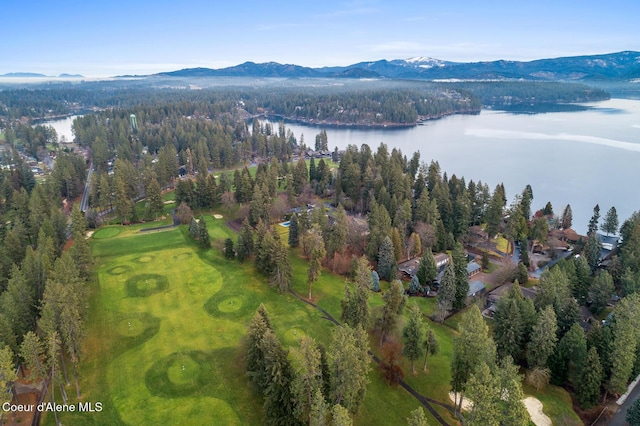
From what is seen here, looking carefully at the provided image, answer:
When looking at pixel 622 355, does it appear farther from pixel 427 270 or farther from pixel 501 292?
pixel 427 270

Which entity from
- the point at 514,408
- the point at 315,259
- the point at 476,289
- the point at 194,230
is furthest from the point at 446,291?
the point at 194,230

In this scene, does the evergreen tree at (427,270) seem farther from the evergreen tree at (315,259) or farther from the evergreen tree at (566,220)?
the evergreen tree at (566,220)

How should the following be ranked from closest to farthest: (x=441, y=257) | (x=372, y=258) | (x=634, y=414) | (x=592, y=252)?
1. (x=634, y=414)
2. (x=592, y=252)
3. (x=372, y=258)
4. (x=441, y=257)

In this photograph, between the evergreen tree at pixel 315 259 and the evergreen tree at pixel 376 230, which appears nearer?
the evergreen tree at pixel 315 259

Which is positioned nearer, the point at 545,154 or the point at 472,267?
the point at 472,267

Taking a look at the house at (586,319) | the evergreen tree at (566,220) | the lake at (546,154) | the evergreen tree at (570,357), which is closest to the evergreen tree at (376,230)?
the house at (586,319)

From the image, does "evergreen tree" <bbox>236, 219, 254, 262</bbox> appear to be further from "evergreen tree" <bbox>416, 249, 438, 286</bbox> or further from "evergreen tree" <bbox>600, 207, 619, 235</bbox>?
"evergreen tree" <bbox>600, 207, 619, 235</bbox>

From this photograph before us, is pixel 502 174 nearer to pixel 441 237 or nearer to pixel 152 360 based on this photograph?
pixel 441 237
